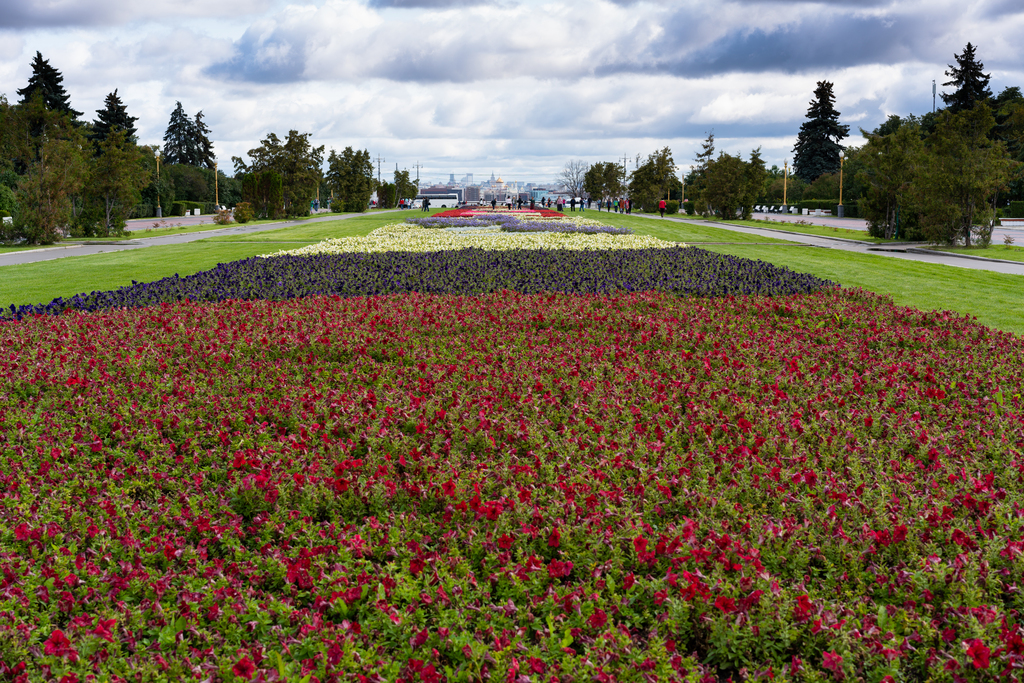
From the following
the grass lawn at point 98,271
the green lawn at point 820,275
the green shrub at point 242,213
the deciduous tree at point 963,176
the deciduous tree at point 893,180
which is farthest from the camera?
the green shrub at point 242,213

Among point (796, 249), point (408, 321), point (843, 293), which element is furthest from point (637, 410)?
point (796, 249)

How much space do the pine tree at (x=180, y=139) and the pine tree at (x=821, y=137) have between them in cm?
7368

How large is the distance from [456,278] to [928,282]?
8.49m

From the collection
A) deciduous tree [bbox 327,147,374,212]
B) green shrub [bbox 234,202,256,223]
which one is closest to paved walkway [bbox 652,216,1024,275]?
green shrub [bbox 234,202,256,223]

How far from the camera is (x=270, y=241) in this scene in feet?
83.3

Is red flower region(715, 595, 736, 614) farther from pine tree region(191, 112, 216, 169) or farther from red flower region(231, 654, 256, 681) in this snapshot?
pine tree region(191, 112, 216, 169)

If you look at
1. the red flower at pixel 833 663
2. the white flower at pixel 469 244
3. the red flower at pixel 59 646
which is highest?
the white flower at pixel 469 244

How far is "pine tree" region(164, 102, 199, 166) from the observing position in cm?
8800

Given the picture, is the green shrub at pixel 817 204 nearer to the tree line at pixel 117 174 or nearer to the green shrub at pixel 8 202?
the tree line at pixel 117 174

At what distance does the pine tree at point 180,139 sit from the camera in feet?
289

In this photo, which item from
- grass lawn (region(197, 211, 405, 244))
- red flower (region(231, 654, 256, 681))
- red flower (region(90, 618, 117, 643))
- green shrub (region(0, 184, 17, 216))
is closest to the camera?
red flower (region(231, 654, 256, 681))

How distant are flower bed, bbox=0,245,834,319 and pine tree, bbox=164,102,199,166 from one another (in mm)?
84817

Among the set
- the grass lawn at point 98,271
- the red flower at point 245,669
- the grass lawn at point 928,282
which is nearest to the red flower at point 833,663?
the red flower at point 245,669

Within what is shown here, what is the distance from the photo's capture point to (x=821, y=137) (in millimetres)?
81062
